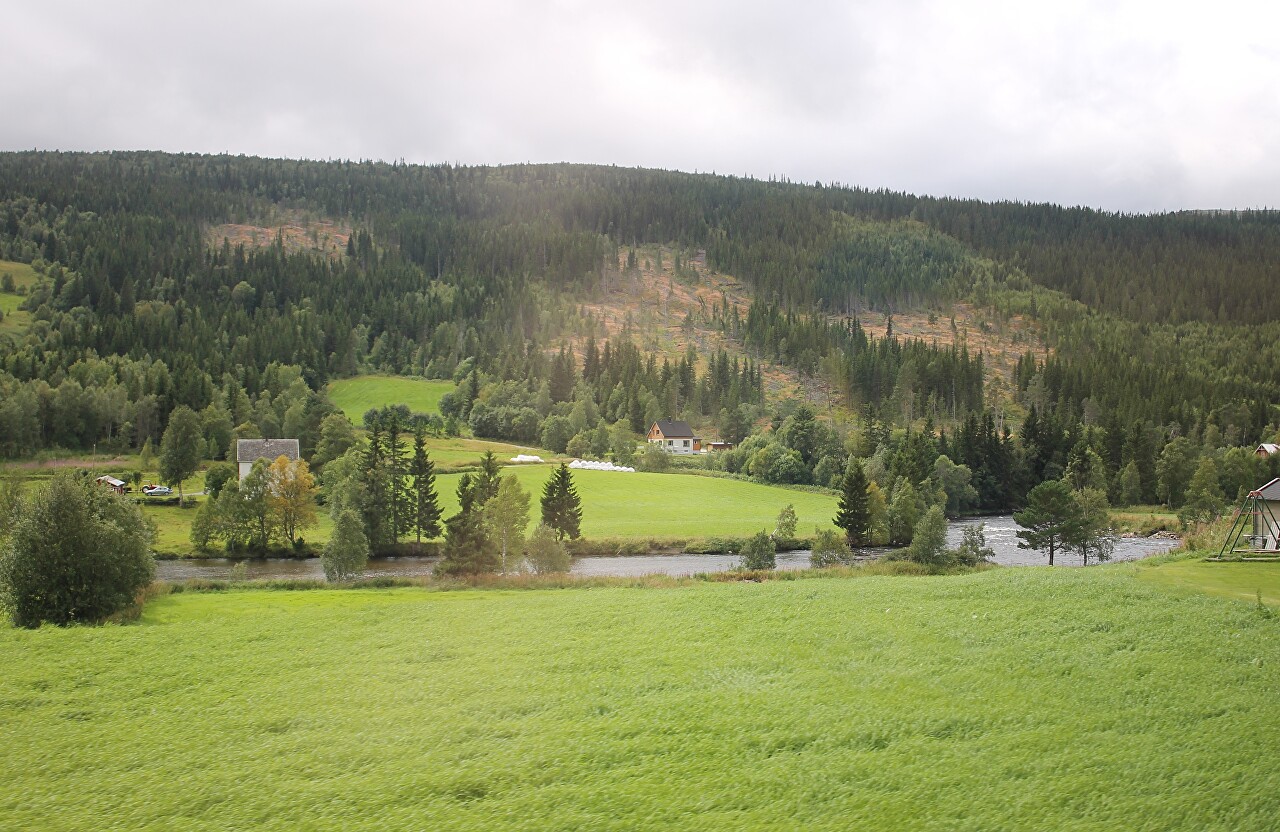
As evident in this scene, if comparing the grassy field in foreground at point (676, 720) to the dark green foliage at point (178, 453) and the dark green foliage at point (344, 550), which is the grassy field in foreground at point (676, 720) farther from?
the dark green foliage at point (178, 453)

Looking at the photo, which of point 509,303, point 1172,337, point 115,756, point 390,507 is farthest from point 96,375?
point 1172,337

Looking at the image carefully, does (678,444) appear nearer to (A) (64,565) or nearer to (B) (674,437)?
(B) (674,437)

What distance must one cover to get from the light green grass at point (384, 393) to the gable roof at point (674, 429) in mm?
37985

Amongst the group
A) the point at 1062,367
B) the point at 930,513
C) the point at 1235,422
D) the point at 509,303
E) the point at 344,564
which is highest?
the point at 509,303

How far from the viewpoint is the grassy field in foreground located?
1146 centimetres

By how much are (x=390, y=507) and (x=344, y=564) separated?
1394 centimetres

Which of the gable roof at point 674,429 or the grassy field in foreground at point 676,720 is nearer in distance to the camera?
the grassy field in foreground at point 676,720

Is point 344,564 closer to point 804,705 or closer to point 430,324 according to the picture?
point 804,705

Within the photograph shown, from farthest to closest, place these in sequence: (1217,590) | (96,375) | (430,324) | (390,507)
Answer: (430,324) → (96,375) → (390,507) → (1217,590)

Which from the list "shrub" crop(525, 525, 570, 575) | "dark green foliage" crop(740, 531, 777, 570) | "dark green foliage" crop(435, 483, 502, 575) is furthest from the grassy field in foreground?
"dark green foliage" crop(740, 531, 777, 570)

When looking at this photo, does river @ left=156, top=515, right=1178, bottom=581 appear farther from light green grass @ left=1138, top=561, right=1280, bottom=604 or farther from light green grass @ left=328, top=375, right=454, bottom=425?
light green grass @ left=328, top=375, right=454, bottom=425

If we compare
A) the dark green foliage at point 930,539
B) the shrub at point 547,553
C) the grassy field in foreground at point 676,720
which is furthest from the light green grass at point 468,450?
Result: the grassy field in foreground at point 676,720

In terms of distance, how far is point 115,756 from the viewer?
1375 cm

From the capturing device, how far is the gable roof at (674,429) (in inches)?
4973
